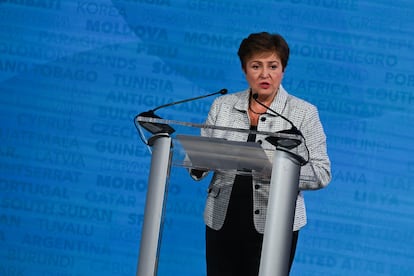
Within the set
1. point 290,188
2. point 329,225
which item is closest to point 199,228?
point 290,188

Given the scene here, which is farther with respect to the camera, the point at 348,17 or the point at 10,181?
the point at 10,181

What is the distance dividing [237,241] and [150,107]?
1594 millimetres

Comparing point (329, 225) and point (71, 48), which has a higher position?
point (71, 48)

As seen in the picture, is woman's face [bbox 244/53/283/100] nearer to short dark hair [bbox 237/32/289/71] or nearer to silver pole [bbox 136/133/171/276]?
short dark hair [bbox 237/32/289/71]

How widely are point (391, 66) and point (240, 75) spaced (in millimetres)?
706

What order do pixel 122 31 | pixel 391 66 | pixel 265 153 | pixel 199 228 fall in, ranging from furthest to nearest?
pixel 122 31, pixel 391 66, pixel 199 228, pixel 265 153

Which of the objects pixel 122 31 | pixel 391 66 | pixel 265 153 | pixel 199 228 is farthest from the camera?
pixel 122 31

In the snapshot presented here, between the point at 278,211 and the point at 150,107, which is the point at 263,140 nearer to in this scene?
the point at 278,211

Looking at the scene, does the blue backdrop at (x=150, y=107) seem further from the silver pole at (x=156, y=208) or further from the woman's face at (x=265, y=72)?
the silver pole at (x=156, y=208)

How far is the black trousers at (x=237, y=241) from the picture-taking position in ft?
7.49

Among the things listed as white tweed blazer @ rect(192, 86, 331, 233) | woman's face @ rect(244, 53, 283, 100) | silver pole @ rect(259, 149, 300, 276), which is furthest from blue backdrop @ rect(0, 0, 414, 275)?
silver pole @ rect(259, 149, 300, 276)

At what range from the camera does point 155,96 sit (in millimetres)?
3805

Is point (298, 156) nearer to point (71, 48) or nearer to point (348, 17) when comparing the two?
point (348, 17)

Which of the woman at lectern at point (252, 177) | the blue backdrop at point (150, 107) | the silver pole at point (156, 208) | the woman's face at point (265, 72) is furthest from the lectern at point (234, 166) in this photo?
the blue backdrop at point (150, 107)
